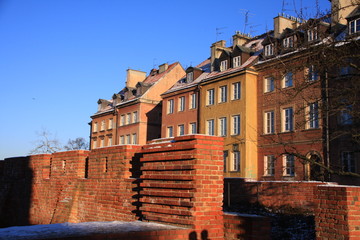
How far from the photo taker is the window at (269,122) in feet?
94.0

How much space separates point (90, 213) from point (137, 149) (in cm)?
212

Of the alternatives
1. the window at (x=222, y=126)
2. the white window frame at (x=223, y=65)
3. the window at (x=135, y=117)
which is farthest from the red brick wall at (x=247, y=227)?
the window at (x=135, y=117)

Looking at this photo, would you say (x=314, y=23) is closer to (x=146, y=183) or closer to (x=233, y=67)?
(x=146, y=183)

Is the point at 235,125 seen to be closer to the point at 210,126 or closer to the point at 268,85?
the point at 210,126

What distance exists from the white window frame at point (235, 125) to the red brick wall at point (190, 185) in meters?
23.3

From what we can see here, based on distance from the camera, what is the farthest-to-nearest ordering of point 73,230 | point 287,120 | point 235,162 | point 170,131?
point 170,131
point 235,162
point 287,120
point 73,230

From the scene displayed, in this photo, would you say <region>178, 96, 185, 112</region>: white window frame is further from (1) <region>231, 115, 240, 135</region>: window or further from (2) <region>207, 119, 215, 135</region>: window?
(1) <region>231, 115, 240, 135</region>: window

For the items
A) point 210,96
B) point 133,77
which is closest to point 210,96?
point 210,96

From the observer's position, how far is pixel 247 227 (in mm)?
6188

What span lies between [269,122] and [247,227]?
23.5m

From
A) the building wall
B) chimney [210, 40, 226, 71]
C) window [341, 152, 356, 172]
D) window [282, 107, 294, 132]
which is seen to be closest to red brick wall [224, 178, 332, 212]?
window [341, 152, 356, 172]

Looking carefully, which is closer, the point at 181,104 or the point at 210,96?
the point at 210,96

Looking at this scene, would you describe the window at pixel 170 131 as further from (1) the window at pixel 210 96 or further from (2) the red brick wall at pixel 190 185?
(2) the red brick wall at pixel 190 185

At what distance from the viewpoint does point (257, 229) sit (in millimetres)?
6121
